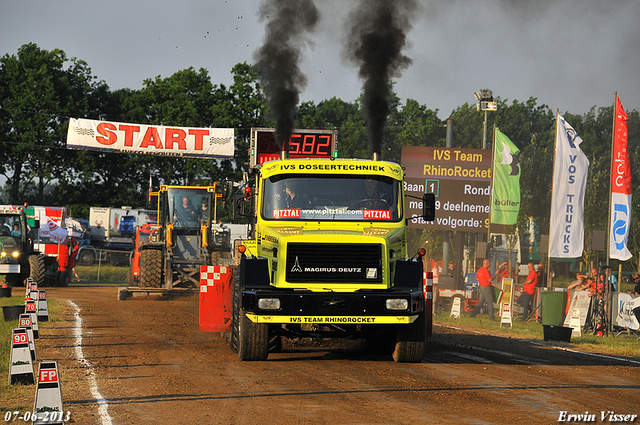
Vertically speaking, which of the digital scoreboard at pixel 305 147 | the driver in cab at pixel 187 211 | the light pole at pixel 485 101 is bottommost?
the driver in cab at pixel 187 211

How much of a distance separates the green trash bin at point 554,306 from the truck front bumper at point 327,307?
10.9m

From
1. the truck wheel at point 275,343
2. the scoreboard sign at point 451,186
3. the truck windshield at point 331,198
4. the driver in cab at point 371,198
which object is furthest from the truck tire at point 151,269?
the driver in cab at point 371,198

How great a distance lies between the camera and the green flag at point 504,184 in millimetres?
30375

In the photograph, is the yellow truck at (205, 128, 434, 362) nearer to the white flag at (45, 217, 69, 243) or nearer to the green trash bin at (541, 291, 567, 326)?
the green trash bin at (541, 291, 567, 326)

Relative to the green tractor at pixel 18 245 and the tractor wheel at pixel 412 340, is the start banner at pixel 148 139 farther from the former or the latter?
the tractor wheel at pixel 412 340

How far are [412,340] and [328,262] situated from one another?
176 centimetres

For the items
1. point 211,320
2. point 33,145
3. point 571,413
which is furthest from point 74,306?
point 33,145

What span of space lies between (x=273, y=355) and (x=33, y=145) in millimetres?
51320

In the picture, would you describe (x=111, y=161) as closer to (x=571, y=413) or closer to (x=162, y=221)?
(x=162, y=221)

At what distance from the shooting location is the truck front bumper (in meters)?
10.9

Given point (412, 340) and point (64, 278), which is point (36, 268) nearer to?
point (64, 278)

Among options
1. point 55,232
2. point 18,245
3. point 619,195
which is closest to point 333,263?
point 619,195

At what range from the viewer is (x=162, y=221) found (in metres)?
26.4

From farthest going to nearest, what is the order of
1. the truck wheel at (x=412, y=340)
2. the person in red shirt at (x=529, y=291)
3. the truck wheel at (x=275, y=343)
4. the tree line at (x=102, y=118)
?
the tree line at (x=102, y=118)
the person in red shirt at (x=529, y=291)
the truck wheel at (x=275, y=343)
the truck wheel at (x=412, y=340)
